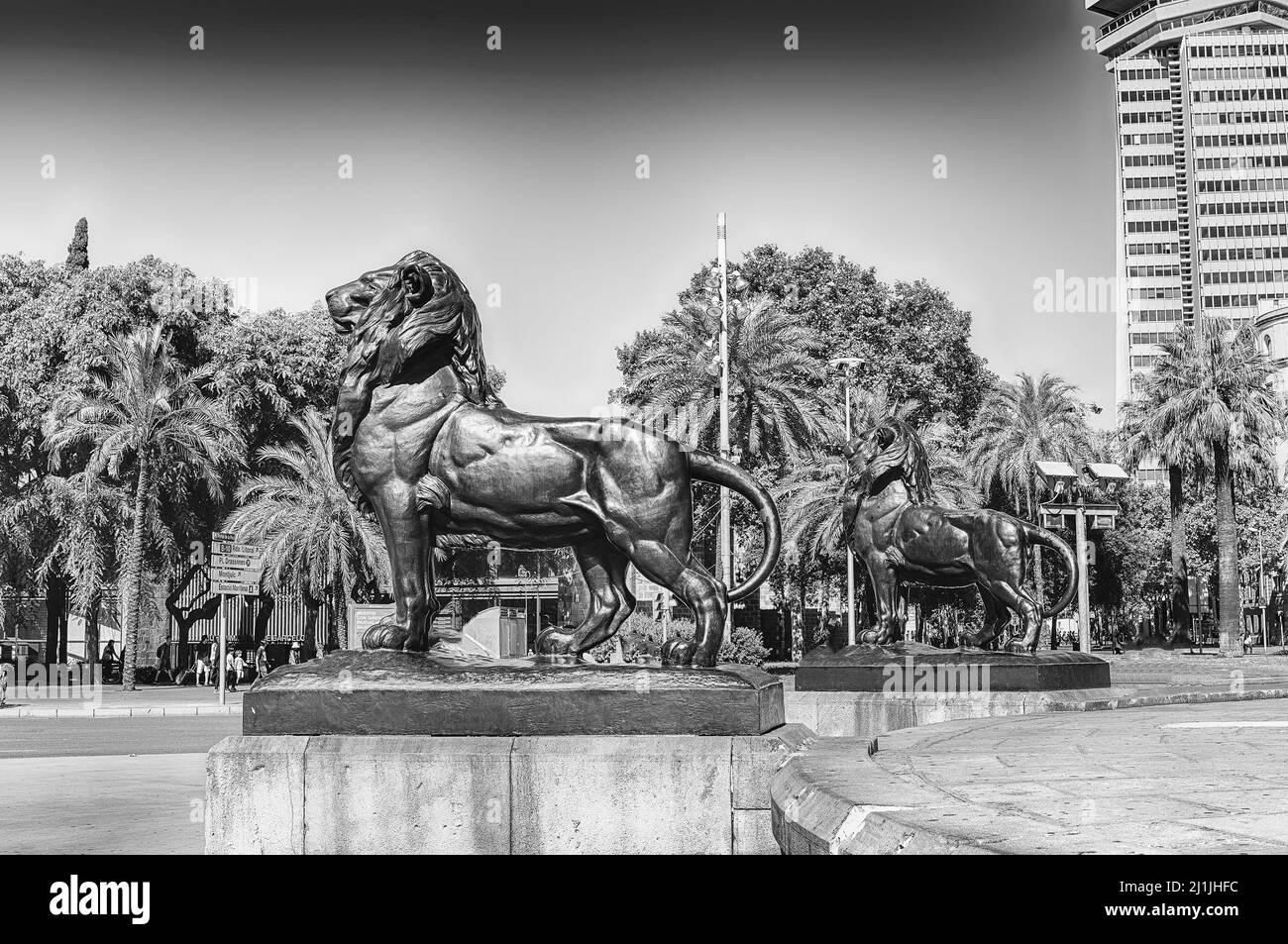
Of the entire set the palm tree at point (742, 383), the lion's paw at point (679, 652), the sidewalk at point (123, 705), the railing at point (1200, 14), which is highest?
the railing at point (1200, 14)

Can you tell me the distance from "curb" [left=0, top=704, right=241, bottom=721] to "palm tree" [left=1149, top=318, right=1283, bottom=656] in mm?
28374

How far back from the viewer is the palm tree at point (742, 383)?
34.3m

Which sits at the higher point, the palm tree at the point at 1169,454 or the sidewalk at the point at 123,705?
the palm tree at the point at 1169,454

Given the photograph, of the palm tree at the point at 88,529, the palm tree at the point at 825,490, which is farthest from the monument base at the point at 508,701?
the palm tree at the point at 88,529

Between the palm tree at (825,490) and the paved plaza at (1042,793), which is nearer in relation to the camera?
the paved plaza at (1042,793)

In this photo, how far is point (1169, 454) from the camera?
4019cm

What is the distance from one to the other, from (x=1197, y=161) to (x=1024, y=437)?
9935cm

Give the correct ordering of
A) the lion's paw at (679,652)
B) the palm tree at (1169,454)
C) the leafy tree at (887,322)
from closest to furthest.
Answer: the lion's paw at (679,652) → the palm tree at (1169,454) → the leafy tree at (887,322)

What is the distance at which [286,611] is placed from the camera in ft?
153

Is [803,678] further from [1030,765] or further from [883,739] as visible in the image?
[1030,765]

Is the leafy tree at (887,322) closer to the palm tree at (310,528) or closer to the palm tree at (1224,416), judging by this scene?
the palm tree at (1224,416)

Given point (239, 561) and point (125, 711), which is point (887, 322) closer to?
point (239, 561)

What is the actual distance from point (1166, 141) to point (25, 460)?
125 metres

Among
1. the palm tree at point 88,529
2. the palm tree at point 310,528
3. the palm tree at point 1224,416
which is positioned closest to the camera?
the palm tree at point 88,529
